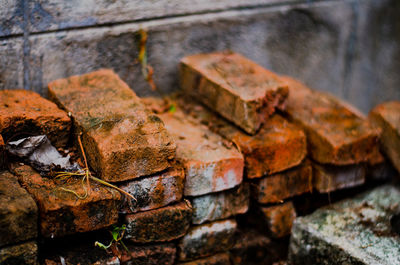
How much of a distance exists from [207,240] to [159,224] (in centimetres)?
37

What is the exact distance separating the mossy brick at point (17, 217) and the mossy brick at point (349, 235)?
4.77 ft

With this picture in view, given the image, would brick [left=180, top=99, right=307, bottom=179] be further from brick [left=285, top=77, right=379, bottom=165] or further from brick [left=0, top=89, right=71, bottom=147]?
brick [left=0, top=89, right=71, bottom=147]

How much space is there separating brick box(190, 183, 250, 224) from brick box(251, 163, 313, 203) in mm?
83

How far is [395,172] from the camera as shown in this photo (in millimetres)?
3152

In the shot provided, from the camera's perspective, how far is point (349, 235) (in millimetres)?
2480

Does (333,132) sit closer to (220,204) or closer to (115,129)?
(220,204)

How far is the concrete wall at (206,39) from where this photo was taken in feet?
8.60

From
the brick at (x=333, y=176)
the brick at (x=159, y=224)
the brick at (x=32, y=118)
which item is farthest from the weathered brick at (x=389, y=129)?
the brick at (x=32, y=118)

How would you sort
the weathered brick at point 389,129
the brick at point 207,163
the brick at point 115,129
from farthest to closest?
1. the weathered brick at point 389,129
2. the brick at point 207,163
3. the brick at point 115,129

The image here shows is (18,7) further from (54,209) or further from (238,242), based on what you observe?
(238,242)

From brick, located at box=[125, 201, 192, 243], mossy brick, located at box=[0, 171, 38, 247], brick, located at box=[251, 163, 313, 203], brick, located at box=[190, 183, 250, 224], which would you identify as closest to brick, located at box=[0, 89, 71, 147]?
mossy brick, located at box=[0, 171, 38, 247]

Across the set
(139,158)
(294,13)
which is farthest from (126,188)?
(294,13)

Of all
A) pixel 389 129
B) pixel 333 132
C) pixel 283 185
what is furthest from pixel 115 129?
pixel 389 129

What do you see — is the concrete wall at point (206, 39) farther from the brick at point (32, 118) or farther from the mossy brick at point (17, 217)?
the mossy brick at point (17, 217)
